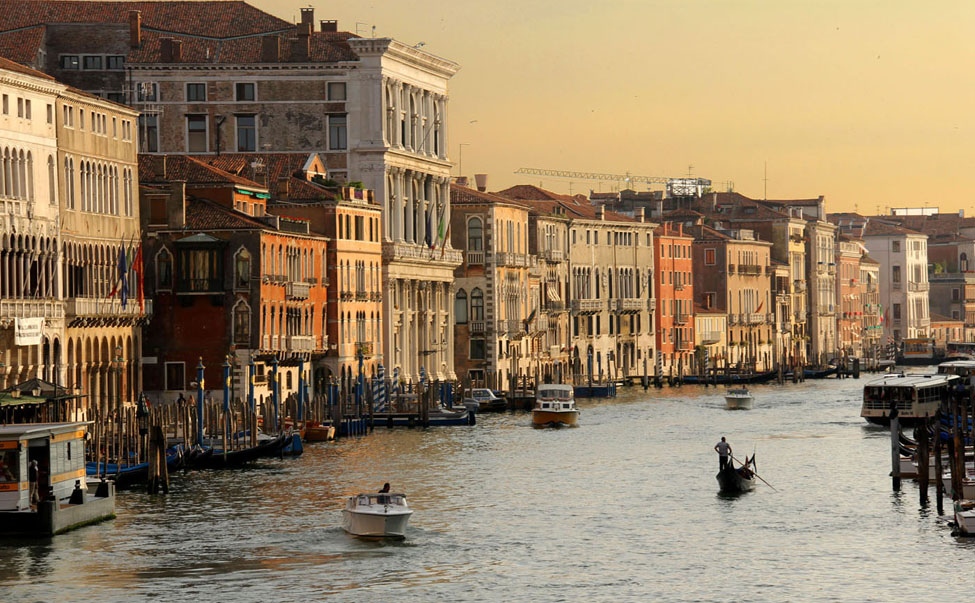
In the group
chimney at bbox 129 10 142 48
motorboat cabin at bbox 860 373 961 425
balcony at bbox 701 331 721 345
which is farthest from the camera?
balcony at bbox 701 331 721 345

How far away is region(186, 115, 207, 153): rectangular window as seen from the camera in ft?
245

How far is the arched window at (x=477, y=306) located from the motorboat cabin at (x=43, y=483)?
4808cm

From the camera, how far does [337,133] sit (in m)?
76.1

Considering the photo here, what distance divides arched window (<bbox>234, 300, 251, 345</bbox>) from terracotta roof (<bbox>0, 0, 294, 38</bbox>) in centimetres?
1925

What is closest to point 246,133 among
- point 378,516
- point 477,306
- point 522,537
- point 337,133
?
point 337,133

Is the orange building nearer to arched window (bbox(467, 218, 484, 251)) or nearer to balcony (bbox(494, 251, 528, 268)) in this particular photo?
balcony (bbox(494, 251, 528, 268))

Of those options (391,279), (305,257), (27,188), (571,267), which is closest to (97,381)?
(27,188)

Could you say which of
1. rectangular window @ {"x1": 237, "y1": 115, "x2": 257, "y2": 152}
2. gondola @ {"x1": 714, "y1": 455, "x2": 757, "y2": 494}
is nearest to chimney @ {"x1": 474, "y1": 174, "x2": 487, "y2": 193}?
rectangular window @ {"x1": 237, "y1": 115, "x2": 257, "y2": 152}

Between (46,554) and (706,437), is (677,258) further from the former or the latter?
(46,554)

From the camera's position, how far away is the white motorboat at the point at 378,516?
117 ft

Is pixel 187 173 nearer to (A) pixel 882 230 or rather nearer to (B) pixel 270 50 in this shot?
(B) pixel 270 50

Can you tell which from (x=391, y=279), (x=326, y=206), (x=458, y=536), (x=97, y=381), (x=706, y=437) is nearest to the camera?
(x=458, y=536)

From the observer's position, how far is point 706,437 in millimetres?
60844

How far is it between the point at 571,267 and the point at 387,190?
23651mm
